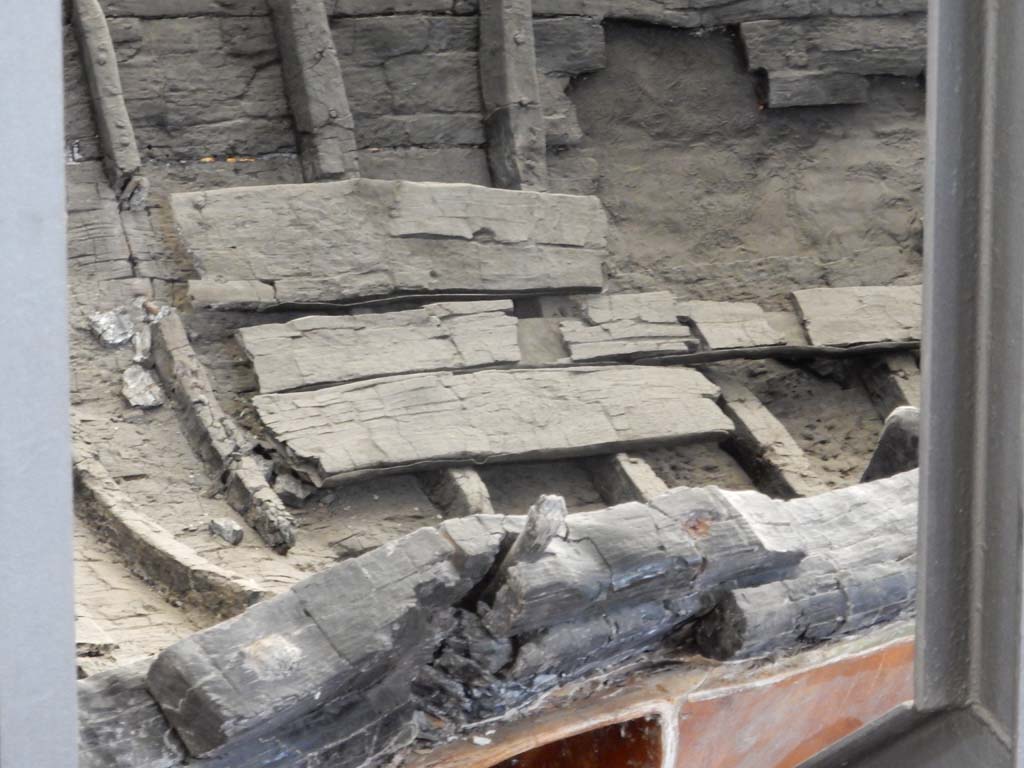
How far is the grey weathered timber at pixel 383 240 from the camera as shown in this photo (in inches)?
213

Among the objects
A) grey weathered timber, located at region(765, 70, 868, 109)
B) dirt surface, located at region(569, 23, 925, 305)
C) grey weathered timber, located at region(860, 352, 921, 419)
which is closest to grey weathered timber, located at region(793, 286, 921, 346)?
grey weathered timber, located at region(860, 352, 921, 419)

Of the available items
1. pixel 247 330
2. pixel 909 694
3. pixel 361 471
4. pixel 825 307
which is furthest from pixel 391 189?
pixel 909 694

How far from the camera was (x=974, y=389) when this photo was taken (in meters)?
1.47

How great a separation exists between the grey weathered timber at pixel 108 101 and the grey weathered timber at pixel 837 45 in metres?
3.60

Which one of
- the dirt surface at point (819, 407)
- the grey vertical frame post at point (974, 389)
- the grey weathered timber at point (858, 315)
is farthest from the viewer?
the grey weathered timber at point (858, 315)

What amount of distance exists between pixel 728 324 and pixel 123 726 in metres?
4.91

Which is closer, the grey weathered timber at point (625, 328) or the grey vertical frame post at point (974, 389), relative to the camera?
the grey vertical frame post at point (974, 389)

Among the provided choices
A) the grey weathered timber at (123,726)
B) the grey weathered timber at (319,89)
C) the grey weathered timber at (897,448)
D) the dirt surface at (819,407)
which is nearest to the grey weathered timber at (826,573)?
the grey weathered timber at (897,448)

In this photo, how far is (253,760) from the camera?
1830 mm

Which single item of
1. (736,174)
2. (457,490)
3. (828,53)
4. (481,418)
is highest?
(828,53)

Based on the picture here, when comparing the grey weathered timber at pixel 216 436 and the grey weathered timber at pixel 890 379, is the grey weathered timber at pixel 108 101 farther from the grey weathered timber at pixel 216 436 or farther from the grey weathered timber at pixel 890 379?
the grey weathered timber at pixel 890 379

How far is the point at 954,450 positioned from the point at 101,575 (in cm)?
327

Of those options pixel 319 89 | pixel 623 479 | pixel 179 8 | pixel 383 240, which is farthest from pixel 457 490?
pixel 179 8

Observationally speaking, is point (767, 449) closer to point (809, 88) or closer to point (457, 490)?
point (457, 490)
